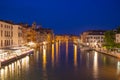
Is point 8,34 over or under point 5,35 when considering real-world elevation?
over

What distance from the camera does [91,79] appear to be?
92.5ft

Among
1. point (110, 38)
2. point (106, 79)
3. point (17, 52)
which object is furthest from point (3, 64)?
point (110, 38)

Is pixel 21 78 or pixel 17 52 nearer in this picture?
pixel 21 78

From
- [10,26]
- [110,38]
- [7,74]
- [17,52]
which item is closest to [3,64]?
[7,74]

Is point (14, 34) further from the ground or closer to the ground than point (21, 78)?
further from the ground

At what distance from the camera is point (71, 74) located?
31.8 meters

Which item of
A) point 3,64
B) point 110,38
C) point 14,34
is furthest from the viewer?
point 110,38

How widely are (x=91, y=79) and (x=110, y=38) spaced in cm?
4742

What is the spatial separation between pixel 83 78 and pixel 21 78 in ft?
23.5

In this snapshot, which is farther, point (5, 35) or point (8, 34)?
point (8, 34)

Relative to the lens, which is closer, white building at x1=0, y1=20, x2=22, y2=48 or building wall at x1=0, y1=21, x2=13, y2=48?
building wall at x1=0, y1=21, x2=13, y2=48

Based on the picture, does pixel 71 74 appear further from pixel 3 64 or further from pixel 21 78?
pixel 3 64

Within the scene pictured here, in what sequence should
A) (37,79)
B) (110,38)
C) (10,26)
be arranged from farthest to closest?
(110,38)
(10,26)
(37,79)

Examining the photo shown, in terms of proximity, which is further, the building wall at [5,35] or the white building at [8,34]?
the white building at [8,34]
